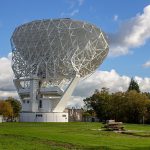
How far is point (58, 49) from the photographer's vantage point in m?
96.1

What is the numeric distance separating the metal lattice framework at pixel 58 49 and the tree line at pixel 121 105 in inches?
576

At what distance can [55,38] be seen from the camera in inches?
3762

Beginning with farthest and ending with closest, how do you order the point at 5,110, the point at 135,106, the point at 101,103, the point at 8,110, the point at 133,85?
the point at 133,85
the point at 8,110
the point at 5,110
the point at 101,103
the point at 135,106

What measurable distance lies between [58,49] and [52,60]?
291 cm

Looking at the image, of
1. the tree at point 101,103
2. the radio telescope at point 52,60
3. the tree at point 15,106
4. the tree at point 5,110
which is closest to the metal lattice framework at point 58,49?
the radio telescope at point 52,60

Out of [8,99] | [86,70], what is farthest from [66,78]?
[8,99]

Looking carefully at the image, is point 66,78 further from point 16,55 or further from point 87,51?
point 16,55

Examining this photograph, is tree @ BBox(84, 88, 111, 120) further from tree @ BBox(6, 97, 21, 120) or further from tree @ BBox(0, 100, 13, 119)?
tree @ BBox(6, 97, 21, 120)

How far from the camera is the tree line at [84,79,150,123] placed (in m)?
107

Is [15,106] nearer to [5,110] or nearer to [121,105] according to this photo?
[5,110]

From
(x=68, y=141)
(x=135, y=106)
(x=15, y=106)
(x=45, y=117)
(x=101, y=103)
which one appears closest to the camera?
(x=68, y=141)

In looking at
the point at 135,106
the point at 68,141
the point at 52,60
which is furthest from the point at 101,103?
the point at 68,141

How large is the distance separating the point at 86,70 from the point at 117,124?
177ft

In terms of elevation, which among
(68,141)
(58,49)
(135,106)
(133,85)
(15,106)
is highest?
(58,49)
